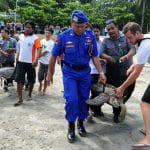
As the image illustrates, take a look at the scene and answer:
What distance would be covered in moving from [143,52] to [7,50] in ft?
18.9

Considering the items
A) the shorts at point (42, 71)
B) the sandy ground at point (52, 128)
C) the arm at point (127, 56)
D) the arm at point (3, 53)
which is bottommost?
the sandy ground at point (52, 128)

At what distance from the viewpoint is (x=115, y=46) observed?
746 centimetres

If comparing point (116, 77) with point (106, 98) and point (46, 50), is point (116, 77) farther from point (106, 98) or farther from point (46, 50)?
point (46, 50)

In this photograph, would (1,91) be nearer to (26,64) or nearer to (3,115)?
(26,64)

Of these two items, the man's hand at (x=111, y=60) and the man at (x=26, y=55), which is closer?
the man's hand at (x=111, y=60)

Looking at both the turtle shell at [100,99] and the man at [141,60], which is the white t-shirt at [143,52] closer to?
the man at [141,60]

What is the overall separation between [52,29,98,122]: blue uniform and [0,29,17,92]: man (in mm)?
4130

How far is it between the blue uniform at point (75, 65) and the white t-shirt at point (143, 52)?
1265 millimetres

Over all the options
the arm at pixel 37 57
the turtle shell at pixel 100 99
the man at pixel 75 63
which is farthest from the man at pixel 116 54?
the arm at pixel 37 57

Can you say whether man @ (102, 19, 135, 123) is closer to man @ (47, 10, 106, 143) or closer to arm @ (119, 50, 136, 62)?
arm @ (119, 50, 136, 62)

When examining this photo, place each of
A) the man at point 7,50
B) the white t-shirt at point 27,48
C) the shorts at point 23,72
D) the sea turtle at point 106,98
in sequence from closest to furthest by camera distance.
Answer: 1. the sea turtle at point 106,98
2. the shorts at point 23,72
3. the white t-shirt at point 27,48
4. the man at point 7,50

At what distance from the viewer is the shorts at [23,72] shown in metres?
9.05

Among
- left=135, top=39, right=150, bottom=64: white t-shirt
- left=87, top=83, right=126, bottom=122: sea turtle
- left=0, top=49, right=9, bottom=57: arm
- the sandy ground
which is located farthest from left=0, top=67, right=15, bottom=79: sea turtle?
left=135, top=39, right=150, bottom=64: white t-shirt

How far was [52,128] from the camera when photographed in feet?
23.5
